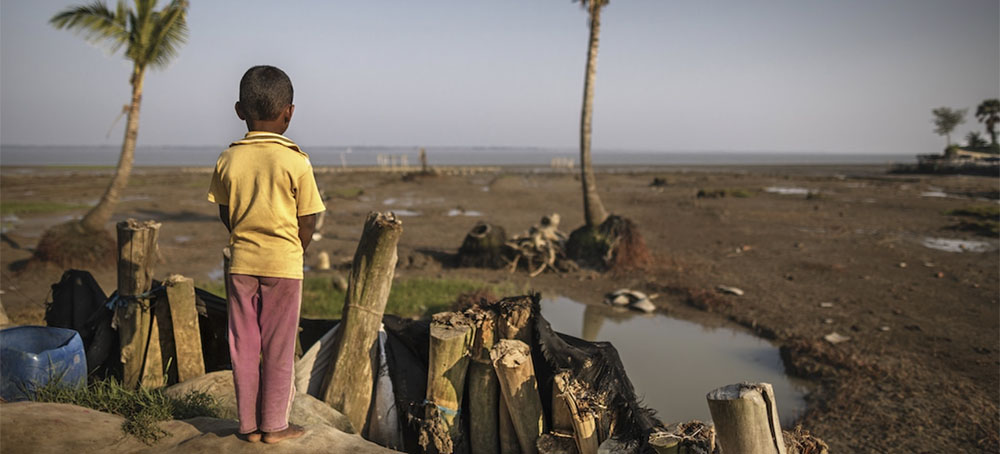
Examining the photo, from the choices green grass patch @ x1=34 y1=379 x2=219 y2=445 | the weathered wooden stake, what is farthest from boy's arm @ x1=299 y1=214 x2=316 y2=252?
the weathered wooden stake

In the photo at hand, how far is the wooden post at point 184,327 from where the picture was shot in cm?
440

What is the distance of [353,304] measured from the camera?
14.3 ft

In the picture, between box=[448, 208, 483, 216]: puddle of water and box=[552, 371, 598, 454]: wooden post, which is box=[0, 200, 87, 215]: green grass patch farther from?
box=[552, 371, 598, 454]: wooden post

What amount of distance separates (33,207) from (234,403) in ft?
81.2

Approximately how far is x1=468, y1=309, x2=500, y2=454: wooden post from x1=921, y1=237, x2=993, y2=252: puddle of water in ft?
51.7

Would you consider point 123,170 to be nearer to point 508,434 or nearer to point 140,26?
point 140,26

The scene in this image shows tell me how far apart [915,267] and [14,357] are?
50.6 ft

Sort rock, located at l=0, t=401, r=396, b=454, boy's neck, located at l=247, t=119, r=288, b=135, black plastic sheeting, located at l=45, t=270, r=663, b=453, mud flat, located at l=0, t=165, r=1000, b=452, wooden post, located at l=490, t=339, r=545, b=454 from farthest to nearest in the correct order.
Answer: mud flat, located at l=0, t=165, r=1000, b=452 → black plastic sheeting, located at l=45, t=270, r=663, b=453 → wooden post, located at l=490, t=339, r=545, b=454 → boy's neck, located at l=247, t=119, r=288, b=135 → rock, located at l=0, t=401, r=396, b=454

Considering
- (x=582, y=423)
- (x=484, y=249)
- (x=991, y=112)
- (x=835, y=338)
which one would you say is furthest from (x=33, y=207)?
(x=991, y=112)

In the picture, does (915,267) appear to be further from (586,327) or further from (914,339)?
(586,327)

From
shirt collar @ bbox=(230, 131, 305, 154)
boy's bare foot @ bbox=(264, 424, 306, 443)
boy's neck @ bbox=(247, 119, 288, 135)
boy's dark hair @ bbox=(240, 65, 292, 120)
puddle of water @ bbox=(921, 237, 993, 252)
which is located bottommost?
puddle of water @ bbox=(921, 237, 993, 252)

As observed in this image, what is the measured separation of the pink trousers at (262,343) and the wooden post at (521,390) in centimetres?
126

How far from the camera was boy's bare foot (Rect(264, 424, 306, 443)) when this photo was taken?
309cm

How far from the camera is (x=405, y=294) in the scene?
33.0ft
